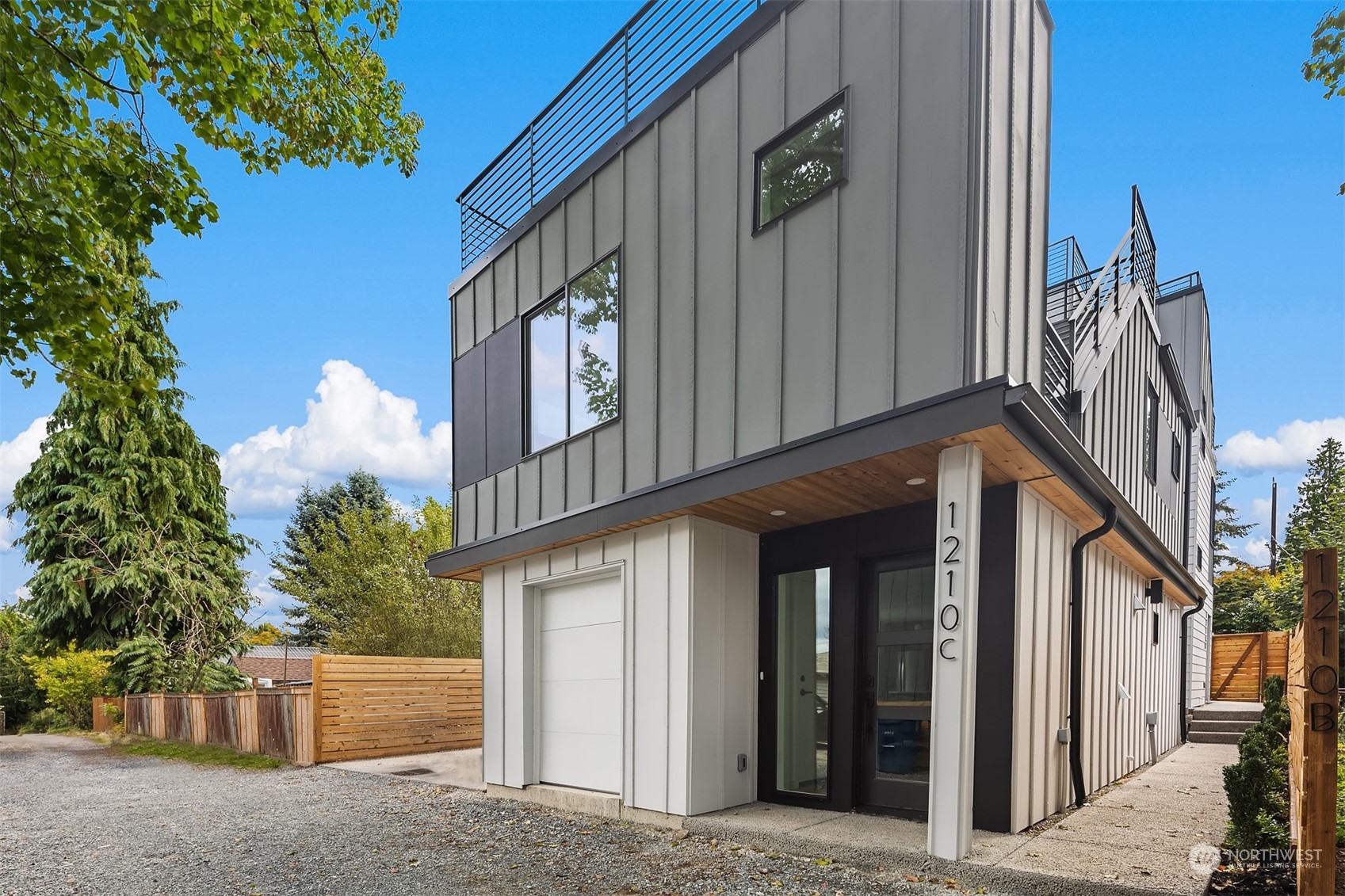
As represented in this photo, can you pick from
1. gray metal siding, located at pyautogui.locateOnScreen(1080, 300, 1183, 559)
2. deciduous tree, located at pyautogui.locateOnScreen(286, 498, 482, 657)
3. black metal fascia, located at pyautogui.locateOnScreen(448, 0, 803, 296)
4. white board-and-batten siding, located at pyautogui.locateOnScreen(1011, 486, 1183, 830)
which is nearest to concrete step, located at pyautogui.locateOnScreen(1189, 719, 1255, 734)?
gray metal siding, located at pyautogui.locateOnScreen(1080, 300, 1183, 559)

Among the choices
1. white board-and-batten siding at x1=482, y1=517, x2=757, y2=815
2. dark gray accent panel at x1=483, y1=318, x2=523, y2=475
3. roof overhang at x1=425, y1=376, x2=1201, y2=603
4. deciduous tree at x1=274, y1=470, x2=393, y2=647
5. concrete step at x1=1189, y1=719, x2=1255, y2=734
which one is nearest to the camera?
roof overhang at x1=425, y1=376, x2=1201, y2=603

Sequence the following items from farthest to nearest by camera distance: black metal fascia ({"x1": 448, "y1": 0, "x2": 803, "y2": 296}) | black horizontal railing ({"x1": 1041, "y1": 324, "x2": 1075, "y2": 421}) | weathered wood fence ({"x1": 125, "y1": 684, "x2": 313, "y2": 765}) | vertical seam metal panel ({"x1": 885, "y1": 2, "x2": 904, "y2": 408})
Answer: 1. weathered wood fence ({"x1": 125, "y1": 684, "x2": 313, "y2": 765})
2. black metal fascia ({"x1": 448, "y1": 0, "x2": 803, "y2": 296})
3. black horizontal railing ({"x1": 1041, "y1": 324, "x2": 1075, "y2": 421})
4. vertical seam metal panel ({"x1": 885, "y1": 2, "x2": 904, "y2": 408})

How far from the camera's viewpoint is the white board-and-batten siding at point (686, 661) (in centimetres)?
696

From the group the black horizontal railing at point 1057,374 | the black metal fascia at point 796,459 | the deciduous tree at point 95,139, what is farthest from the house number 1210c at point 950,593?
the deciduous tree at point 95,139

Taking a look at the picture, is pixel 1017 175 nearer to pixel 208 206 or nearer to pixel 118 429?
pixel 208 206

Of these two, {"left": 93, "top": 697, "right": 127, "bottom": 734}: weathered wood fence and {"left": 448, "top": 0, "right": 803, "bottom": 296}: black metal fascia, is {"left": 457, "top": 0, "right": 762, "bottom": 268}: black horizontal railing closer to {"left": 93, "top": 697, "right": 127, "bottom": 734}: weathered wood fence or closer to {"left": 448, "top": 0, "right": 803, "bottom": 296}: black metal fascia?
{"left": 448, "top": 0, "right": 803, "bottom": 296}: black metal fascia

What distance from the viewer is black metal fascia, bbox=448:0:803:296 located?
6.59 meters

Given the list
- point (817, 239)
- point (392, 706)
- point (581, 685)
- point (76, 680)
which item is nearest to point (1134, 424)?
point (817, 239)

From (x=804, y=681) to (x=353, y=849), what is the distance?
3.80 metres

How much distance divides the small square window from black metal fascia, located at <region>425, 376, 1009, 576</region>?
1.77 m

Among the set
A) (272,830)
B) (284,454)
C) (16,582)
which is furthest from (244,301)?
(272,830)

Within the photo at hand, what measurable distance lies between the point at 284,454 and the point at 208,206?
131441mm

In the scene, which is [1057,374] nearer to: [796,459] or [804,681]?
[796,459]

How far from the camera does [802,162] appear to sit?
6266mm
